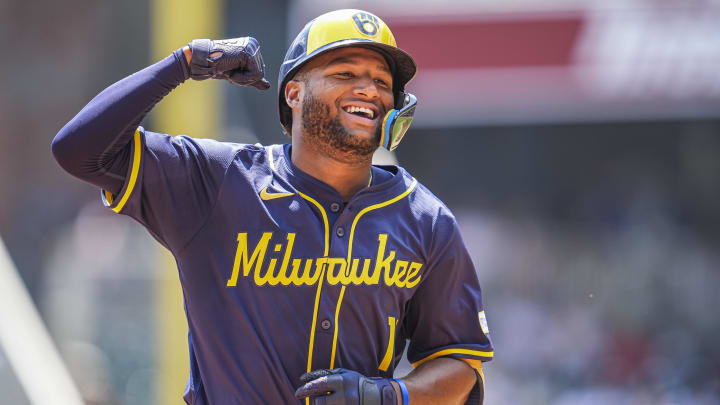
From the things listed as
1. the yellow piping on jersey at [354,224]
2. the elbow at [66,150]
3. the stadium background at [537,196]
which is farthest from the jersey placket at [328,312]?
the stadium background at [537,196]

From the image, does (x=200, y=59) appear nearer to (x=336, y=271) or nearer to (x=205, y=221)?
(x=205, y=221)

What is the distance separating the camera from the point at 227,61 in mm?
2135

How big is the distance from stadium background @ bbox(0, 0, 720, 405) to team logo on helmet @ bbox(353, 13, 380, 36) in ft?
13.2

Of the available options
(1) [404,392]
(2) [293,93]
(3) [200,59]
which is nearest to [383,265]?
(1) [404,392]

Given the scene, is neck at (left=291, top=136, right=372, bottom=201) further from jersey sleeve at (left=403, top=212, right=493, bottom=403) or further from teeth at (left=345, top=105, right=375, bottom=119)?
jersey sleeve at (left=403, top=212, right=493, bottom=403)

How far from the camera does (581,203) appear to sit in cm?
692

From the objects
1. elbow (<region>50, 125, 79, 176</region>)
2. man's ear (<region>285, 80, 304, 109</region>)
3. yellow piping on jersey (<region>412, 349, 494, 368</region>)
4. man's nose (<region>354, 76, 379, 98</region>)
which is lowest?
yellow piping on jersey (<region>412, 349, 494, 368</region>)

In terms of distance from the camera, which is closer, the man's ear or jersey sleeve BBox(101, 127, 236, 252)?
jersey sleeve BBox(101, 127, 236, 252)

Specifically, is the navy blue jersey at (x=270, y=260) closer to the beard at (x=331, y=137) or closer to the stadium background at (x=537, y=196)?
Answer: the beard at (x=331, y=137)

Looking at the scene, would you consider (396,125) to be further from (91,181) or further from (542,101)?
(542,101)

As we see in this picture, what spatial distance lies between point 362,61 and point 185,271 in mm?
713

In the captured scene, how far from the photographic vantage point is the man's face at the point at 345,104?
7.53 feet

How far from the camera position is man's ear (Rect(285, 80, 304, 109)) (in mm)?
2418

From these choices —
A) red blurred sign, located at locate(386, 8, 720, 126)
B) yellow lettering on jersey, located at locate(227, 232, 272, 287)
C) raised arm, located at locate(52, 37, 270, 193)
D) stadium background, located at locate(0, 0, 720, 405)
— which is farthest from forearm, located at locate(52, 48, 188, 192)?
red blurred sign, located at locate(386, 8, 720, 126)
